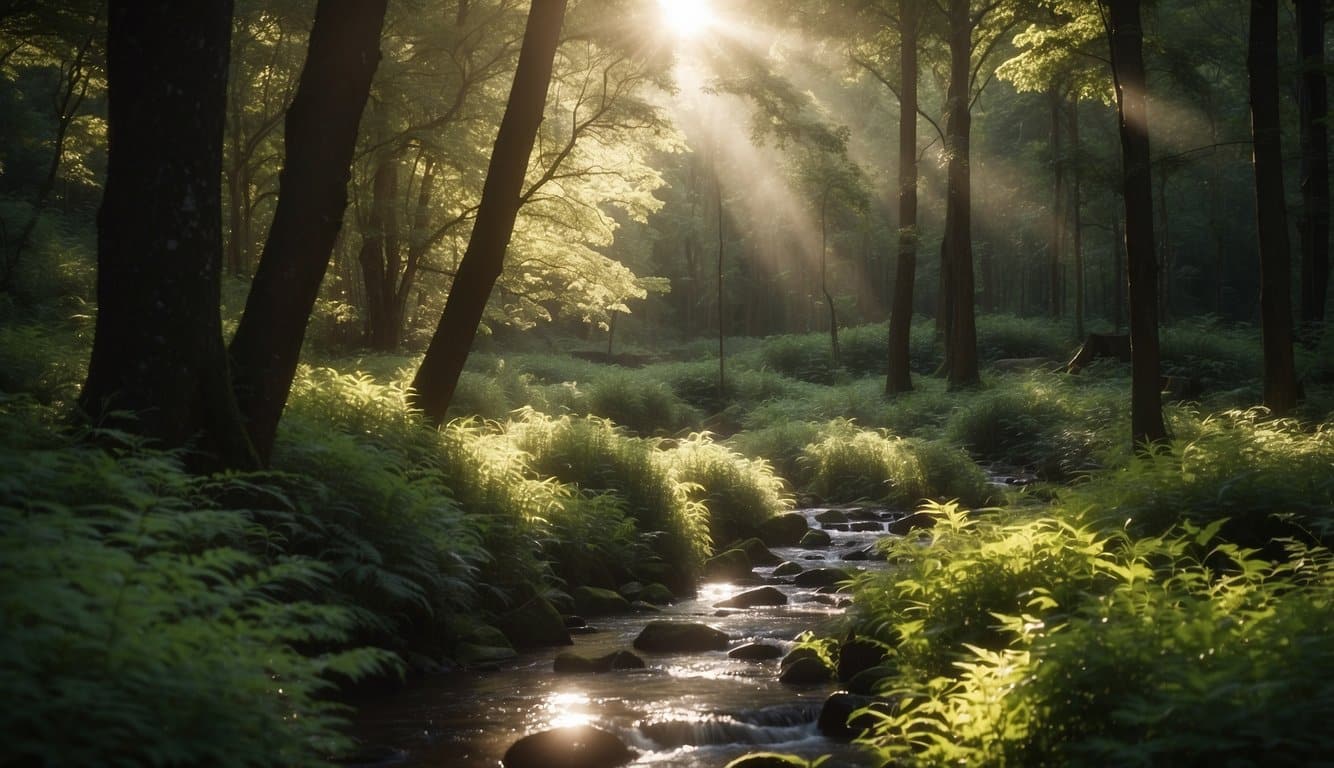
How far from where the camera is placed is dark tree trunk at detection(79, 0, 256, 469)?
5539 mm

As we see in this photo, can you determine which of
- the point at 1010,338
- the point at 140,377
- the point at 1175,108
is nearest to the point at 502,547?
the point at 140,377

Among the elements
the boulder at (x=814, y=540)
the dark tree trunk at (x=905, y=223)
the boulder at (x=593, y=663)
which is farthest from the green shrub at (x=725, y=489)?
the dark tree trunk at (x=905, y=223)

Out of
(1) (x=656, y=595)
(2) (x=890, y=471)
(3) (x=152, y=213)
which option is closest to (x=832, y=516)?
(2) (x=890, y=471)

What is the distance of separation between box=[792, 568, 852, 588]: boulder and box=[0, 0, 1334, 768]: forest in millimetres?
47

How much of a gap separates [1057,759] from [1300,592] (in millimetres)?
2111

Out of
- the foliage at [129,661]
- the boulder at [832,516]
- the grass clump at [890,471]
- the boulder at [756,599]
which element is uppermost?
the foliage at [129,661]

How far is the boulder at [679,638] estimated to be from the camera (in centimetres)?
820

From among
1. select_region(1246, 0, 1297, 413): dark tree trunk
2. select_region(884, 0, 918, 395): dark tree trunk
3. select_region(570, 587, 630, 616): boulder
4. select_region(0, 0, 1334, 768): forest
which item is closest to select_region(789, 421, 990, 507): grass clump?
select_region(0, 0, 1334, 768): forest

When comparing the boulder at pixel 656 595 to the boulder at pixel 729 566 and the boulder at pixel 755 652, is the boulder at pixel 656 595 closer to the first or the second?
the boulder at pixel 729 566

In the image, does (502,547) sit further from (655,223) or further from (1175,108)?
(655,223)

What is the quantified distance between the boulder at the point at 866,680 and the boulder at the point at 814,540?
633 cm

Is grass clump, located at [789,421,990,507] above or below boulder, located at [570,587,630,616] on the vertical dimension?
above

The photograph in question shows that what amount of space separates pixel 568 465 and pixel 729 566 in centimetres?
221

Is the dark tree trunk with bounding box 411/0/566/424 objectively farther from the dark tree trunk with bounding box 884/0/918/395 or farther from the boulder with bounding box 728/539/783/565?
the dark tree trunk with bounding box 884/0/918/395
